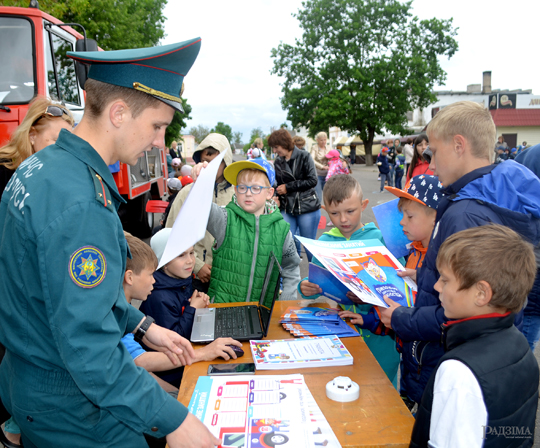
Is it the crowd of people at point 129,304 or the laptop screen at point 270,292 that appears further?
the laptop screen at point 270,292

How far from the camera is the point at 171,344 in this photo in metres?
1.78

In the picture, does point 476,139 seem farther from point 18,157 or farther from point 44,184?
point 18,157

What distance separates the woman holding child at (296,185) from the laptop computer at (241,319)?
3.23 metres

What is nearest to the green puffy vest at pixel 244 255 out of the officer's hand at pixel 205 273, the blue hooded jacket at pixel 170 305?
the blue hooded jacket at pixel 170 305

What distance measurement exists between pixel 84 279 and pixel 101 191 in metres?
0.25

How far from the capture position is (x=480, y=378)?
4.07ft

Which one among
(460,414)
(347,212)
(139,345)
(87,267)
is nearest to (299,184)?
(347,212)

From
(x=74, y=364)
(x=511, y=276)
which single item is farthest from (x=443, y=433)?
(x=74, y=364)

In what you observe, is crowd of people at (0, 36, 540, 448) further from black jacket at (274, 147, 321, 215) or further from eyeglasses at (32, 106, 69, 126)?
black jacket at (274, 147, 321, 215)

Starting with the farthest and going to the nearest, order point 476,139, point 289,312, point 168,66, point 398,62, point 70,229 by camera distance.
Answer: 1. point 398,62
2. point 289,312
3. point 476,139
4. point 168,66
5. point 70,229

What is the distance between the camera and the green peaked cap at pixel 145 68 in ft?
4.01

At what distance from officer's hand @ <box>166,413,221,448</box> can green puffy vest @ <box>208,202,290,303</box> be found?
1505 mm

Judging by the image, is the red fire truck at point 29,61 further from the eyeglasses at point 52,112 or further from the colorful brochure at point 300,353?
the colorful brochure at point 300,353

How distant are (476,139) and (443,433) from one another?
1164 mm
